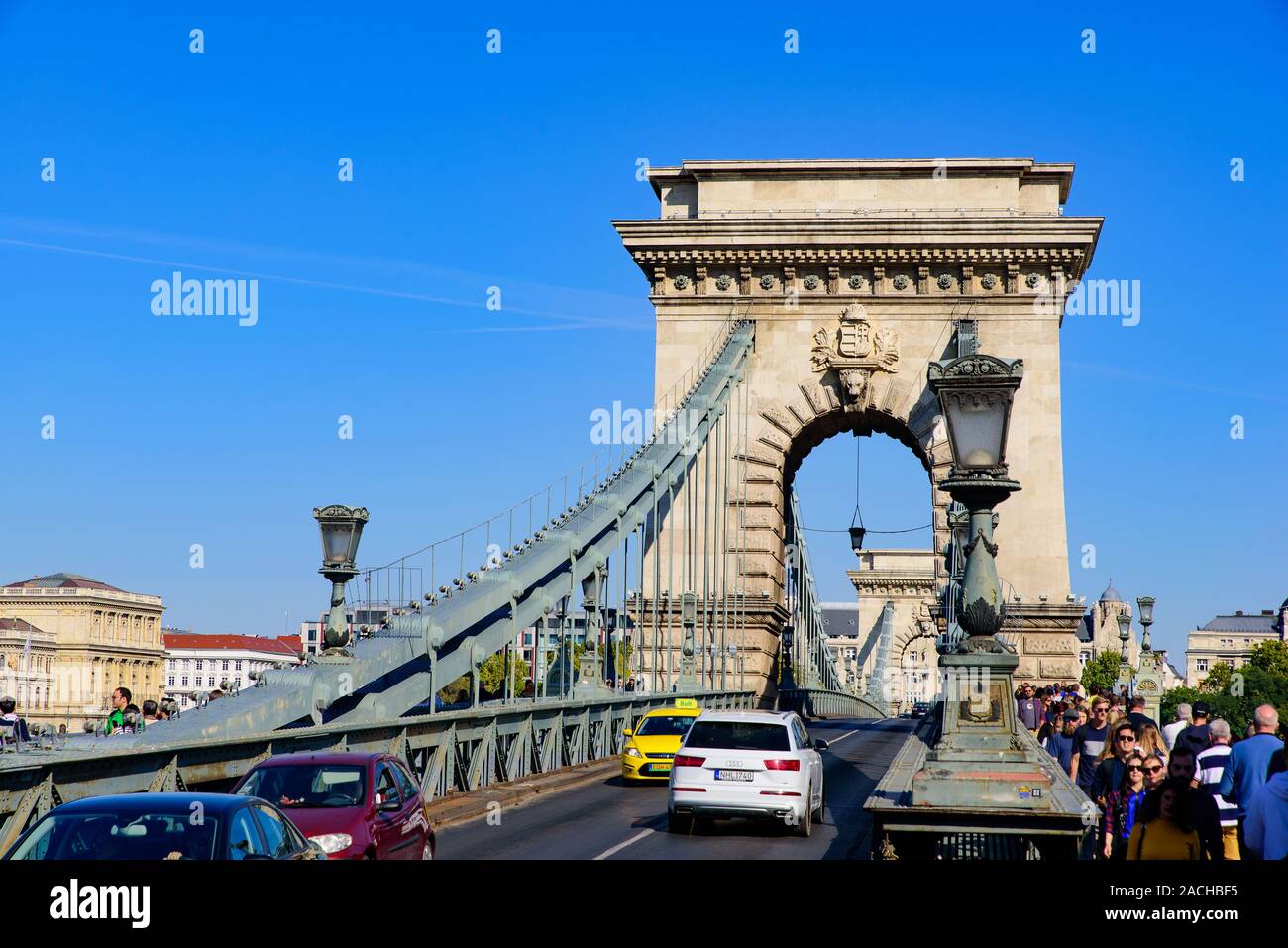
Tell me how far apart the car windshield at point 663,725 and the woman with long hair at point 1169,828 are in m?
19.3

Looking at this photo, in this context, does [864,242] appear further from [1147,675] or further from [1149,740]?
[1149,740]

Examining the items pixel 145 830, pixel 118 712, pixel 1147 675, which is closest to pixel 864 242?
pixel 1147 675

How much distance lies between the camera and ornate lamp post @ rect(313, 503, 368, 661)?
21734mm

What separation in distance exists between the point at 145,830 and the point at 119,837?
0.15 m

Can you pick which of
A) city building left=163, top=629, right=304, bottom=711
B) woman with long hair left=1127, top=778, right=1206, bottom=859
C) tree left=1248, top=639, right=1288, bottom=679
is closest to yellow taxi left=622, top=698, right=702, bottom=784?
woman with long hair left=1127, top=778, right=1206, bottom=859

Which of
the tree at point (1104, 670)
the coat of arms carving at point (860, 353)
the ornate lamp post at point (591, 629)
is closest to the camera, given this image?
the ornate lamp post at point (591, 629)

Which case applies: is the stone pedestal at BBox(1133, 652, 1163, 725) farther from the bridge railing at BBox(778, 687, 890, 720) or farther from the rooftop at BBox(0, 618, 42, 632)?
the rooftop at BBox(0, 618, 42, 632)

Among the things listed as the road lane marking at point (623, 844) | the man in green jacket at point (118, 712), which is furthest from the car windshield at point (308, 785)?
the man in green jacket at point (118, 712)

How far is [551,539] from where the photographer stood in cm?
3347

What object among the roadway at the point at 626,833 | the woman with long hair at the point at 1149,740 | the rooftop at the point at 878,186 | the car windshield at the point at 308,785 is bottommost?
the roadway at the point at 626,833

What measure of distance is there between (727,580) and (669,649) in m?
3.92

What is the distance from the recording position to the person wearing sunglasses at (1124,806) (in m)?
12.7

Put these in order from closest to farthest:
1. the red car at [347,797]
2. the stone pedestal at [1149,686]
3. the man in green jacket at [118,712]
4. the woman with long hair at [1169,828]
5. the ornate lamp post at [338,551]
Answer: the woman with long hair at [1169,828] < the red car at [347,797] < the man in green jacket at [118,712] < the ornate lamp post at [338,551] < the stone pedestal at [1149,686]

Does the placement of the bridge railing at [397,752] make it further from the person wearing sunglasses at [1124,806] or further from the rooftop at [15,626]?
the rooftop at [15,626]
